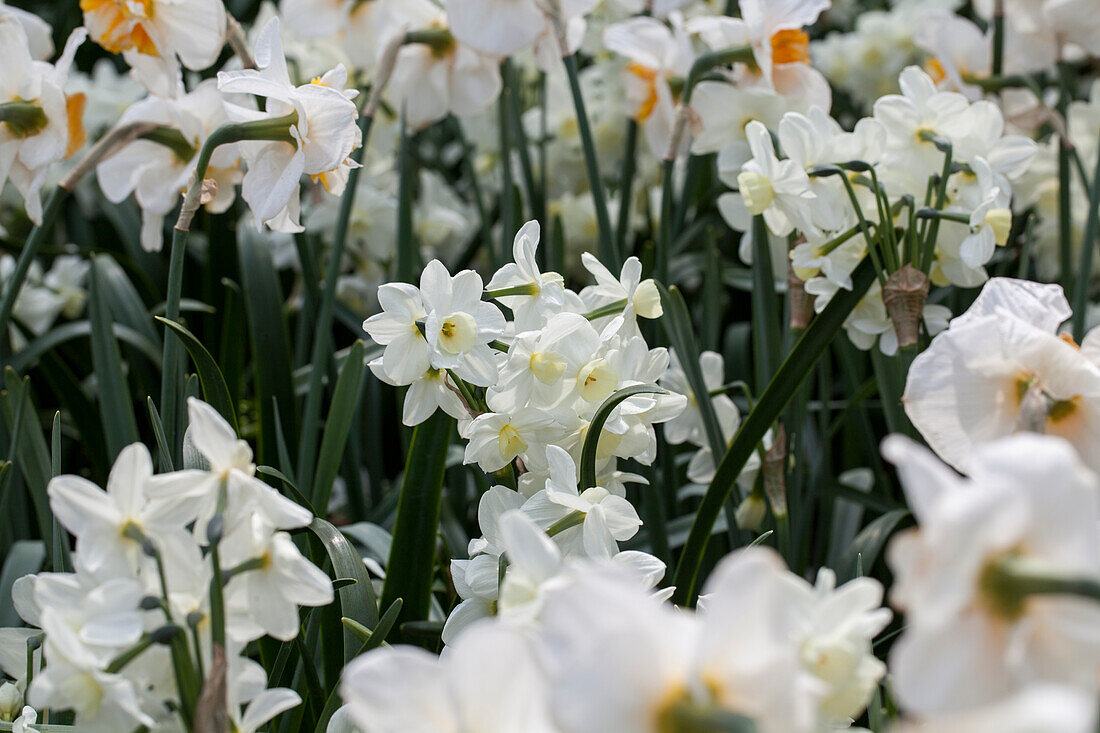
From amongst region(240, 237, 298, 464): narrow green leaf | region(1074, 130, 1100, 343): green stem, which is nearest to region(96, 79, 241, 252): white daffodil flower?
region(240, 237, 298, 464): narrow green leaf

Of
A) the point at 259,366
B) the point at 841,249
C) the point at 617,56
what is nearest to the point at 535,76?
the point at 617,56

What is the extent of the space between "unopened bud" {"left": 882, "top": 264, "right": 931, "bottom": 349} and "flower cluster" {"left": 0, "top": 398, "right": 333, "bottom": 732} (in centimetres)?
57

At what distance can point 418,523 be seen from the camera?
872 millimetres

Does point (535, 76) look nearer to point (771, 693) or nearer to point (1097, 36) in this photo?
point (1097, 36)

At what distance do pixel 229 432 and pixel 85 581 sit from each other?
102 millimetres

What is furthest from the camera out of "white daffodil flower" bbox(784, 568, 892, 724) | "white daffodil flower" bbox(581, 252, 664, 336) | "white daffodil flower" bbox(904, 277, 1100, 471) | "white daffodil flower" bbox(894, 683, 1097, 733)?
"white daffodil flower" bbox(581, 252, 664, 336)

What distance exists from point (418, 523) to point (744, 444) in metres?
0.30

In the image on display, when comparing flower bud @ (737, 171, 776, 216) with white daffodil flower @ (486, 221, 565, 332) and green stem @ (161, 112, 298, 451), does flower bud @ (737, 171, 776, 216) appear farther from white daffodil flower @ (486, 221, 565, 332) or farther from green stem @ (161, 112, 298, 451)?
green stem @ (161, 112, 298, 451)

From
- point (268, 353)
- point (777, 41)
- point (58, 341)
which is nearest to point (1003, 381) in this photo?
Result: point (777, 41)

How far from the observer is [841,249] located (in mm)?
932

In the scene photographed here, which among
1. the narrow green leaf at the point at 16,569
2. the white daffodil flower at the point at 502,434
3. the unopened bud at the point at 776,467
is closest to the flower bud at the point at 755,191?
the unopened bud at the point at 776,467

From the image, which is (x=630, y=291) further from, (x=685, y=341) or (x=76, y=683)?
(x=76, y=683)

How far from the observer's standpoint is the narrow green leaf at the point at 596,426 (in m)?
0.67

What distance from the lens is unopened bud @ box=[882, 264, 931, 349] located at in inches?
32.9
